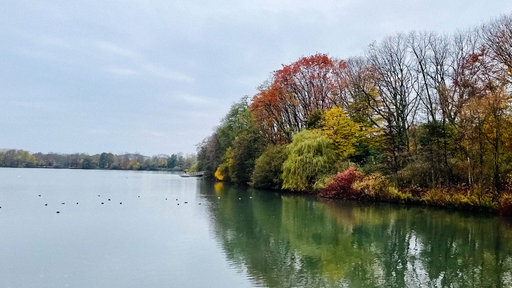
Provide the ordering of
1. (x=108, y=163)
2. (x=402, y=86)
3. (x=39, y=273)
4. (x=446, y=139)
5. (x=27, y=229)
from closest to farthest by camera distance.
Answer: (x=39, y=273) → (x=27, y=229) → (x=446, y=139) → (x=402, y=86) → (x=108, y=163)

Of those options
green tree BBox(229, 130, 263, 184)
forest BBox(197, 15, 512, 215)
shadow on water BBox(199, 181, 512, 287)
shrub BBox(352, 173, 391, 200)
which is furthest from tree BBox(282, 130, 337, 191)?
green tree BBox(229, 130, 263, 184)

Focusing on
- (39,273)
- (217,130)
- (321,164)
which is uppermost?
(217,130)

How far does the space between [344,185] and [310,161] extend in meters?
4.32

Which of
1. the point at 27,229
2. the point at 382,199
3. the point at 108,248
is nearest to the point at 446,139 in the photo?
the point at 382,199

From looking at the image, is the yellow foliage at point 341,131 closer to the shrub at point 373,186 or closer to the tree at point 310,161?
the tree at point 310,161

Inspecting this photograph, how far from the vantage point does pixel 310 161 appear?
33688 millimetres

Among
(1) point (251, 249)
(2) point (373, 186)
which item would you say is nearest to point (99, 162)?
(2) point (373, 186)

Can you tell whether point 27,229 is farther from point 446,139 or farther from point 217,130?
point 217,130

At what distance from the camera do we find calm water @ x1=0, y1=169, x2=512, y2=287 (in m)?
9.39

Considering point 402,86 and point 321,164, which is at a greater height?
point 402,86

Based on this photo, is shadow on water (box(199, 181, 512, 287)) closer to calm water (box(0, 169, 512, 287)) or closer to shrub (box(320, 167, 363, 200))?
calm water (box(0, 169, 512, 287))

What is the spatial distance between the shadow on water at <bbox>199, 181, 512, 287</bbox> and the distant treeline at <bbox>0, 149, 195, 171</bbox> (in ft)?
367

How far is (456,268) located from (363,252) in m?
2.67

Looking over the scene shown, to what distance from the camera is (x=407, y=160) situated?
28.9 meters
